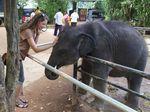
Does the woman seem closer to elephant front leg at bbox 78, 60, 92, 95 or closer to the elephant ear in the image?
the elephant ear

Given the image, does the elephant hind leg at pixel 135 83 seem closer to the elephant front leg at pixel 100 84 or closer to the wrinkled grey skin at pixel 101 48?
the wrinkled grey skin at pixel 101 48

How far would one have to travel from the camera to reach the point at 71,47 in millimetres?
5941

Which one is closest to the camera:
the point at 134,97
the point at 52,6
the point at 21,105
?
the point at 134,97

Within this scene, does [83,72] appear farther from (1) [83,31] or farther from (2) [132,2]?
(2) [132,2]

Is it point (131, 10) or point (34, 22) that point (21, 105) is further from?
point (131, 10)

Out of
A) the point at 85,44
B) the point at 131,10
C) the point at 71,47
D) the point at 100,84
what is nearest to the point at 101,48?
the point at 85,44

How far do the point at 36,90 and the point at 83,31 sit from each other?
7.71ft

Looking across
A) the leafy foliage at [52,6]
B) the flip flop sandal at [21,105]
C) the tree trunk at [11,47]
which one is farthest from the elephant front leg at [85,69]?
the leafy foliage at [52,6]

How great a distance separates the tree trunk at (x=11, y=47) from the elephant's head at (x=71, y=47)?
1.24m


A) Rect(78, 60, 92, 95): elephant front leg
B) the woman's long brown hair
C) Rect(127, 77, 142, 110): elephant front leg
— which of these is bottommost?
Rect(127, 77, 142, 110): elephant front leg

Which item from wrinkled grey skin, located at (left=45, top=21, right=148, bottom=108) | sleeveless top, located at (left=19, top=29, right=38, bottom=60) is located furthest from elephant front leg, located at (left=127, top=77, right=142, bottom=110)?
sleeveless top, located at (left=19, top=29, right=38, bottom=60)

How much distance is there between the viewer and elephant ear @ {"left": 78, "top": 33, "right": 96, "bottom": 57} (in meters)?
5.89

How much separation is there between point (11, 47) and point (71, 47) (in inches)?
57.8

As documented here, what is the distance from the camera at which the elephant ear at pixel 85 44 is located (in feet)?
19.3
